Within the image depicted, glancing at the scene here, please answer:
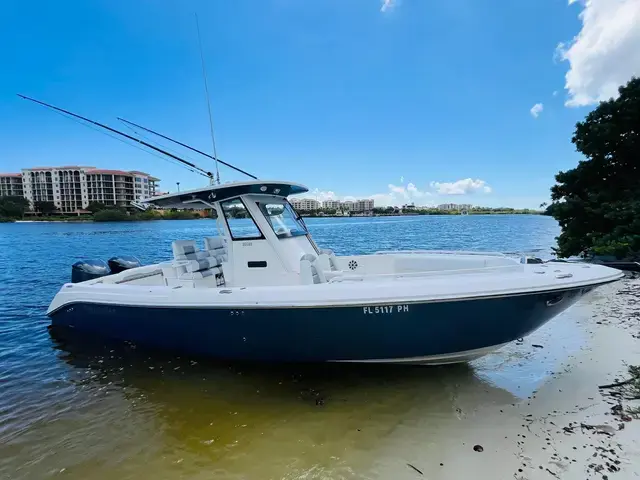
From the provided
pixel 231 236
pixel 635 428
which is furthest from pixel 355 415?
pixel 231 236

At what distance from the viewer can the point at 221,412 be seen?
4125mm

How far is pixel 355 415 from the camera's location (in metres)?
3.89

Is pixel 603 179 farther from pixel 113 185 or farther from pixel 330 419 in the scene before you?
pixel 113 185

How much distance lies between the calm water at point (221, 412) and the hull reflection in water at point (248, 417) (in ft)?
0.05

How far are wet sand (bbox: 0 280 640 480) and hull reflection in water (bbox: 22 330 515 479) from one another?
0.05ft

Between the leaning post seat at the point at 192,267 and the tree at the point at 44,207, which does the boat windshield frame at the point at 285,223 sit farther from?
the tree at the point at 44,207

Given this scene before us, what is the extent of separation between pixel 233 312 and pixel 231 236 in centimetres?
138

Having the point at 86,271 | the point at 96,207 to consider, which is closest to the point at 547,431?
the point at 86,271

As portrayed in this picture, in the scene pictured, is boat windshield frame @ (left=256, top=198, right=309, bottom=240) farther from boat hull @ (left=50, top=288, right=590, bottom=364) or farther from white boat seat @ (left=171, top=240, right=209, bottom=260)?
white boat seat @ (left=171, top=240, right=209, bottom=260)

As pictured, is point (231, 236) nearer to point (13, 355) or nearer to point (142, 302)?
point (142, 302)

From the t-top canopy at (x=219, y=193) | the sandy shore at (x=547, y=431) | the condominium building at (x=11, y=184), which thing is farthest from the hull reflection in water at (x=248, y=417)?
the condominium building at (x=11, y=184)

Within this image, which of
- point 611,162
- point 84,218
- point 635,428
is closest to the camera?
point 635,428

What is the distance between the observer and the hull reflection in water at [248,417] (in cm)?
327

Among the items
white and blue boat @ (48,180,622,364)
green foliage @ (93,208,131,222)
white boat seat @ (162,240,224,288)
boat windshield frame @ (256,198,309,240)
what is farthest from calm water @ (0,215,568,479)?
green foliage @ (93,208,131,222)
